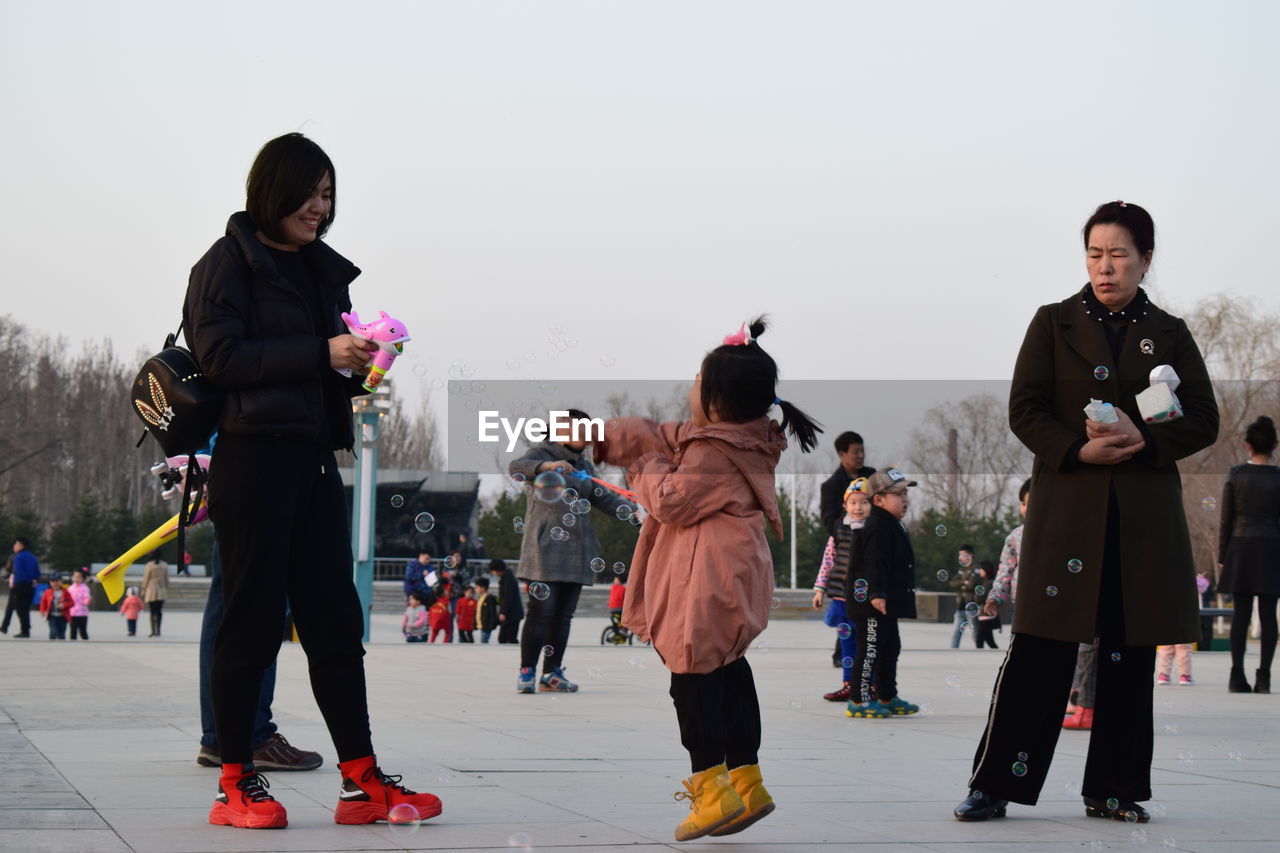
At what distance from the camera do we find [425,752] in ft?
20.3

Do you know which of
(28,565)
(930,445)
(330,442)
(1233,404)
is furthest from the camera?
(1233,404)

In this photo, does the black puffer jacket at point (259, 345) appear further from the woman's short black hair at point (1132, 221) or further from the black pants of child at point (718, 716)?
the woman's short black hair at point (1132, 221)

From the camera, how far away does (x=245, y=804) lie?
426 cm

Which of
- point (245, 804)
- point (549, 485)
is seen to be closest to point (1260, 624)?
point (549, 485)

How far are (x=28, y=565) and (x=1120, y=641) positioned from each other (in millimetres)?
18933

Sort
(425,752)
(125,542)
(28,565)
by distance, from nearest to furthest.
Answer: (425,752), (28,565), (125,542)

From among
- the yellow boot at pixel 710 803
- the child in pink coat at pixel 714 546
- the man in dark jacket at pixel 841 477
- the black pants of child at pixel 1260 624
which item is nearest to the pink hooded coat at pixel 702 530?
the child in pink coat at pixel 714 546

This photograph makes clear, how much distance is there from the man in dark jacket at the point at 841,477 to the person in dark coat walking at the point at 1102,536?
4.91 metres

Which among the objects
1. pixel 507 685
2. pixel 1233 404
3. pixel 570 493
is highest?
pixel 1233 404

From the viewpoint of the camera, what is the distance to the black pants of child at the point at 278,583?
14.5ft

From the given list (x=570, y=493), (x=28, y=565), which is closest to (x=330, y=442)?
(x=570, y=493)

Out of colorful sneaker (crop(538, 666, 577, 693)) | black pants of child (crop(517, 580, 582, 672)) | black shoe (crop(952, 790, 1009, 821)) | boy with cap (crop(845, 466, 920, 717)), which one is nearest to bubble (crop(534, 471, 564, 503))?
black pants of child (crop(517, 580, 582, 672))

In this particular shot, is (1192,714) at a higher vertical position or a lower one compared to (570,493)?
lower

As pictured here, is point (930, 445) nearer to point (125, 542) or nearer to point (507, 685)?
point (507, 685)
